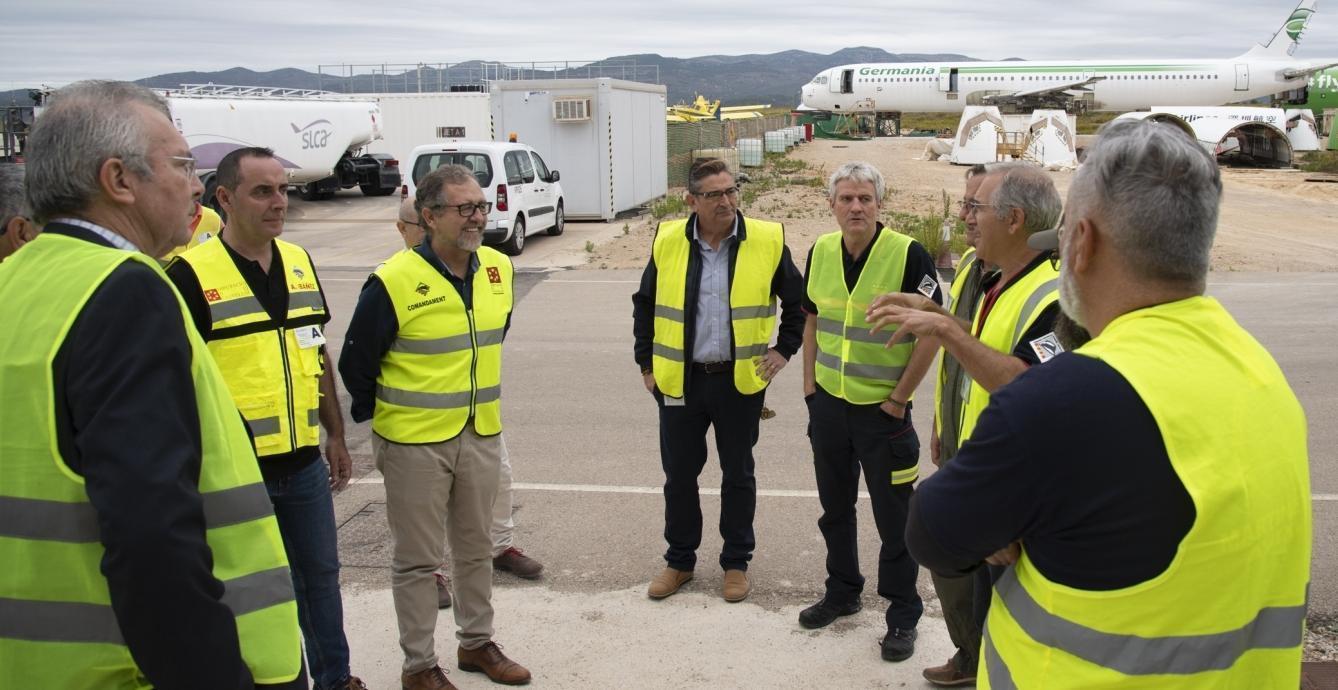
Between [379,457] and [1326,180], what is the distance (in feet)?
115

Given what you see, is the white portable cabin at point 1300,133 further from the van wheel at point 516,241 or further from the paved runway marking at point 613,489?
the paved runway marking at point 613,489

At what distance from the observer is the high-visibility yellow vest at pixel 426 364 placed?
3.88 metres

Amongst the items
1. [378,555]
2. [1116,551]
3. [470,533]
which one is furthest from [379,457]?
[1116,551]

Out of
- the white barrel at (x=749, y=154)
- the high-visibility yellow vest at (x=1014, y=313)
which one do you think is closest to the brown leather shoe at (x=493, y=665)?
the high-visibility yellow vest at (x=1014, y=313)

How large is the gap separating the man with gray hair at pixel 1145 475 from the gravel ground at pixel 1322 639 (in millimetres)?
2672

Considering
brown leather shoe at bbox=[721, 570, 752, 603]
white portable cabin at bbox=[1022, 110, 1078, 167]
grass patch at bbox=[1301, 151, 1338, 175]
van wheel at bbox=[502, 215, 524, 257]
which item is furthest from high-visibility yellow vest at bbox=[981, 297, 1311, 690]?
grass patch at bbox=[1301, 151, 1338, 175]

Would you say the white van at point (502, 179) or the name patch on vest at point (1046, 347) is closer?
the name patch on vest at point (1046, 347)

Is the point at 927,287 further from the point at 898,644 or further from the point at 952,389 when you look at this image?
the point at 898,644

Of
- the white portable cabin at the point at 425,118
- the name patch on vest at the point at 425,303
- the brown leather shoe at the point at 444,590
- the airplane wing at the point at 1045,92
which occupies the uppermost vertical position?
the airplane wing at the point at 1045,92

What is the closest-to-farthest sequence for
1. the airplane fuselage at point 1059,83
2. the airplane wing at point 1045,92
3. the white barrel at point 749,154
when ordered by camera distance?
the white barrel at point 749,154, the airplane wing at point 1045,92, the airplane fuselage at point 1059,83

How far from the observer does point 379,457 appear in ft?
13.0

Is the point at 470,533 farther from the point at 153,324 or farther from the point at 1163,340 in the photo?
the point at 1163,340

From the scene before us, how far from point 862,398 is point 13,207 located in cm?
328

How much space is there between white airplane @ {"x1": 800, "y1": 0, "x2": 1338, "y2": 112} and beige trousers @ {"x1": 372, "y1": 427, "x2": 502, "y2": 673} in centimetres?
5583
